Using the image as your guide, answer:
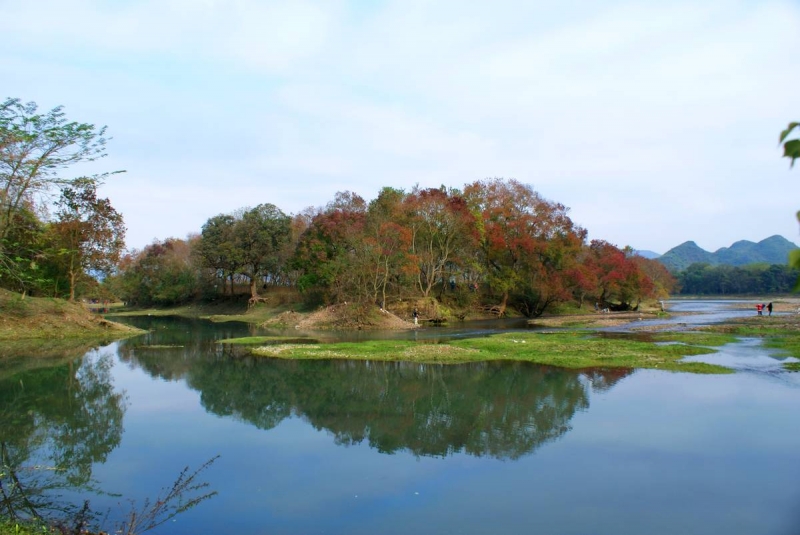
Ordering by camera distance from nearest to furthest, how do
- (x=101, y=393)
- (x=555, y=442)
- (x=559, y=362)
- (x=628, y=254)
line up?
(x=555, y=442)
(x=101, y=393)
(x=559, y=362)
(x=628, y=254)

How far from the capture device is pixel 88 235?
44.5 metres

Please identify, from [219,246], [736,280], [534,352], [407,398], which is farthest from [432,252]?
[736,280]

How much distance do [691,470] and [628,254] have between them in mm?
85562

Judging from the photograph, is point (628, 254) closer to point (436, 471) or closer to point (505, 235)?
point (505, 235)

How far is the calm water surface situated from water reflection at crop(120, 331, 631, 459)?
0.10 m

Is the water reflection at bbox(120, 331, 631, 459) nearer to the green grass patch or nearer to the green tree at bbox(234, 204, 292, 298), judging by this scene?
the green grass patch

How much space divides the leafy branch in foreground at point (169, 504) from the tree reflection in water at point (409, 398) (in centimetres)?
455

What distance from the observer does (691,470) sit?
1150 cm

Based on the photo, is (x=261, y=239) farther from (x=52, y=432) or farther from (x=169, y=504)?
(x=169, y=504)

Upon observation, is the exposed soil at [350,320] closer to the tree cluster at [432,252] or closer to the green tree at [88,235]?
the tree cluster at [432,252]

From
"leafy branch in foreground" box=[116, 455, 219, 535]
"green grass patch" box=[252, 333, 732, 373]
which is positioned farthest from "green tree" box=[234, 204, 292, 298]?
"leafy branch in foreground" box=[116, 455, 219, 535]

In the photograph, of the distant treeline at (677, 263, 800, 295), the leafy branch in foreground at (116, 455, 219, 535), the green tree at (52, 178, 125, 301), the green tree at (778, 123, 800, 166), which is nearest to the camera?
the green tree at (778, 123, 800, 166)

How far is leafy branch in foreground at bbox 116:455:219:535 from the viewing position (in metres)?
9.25

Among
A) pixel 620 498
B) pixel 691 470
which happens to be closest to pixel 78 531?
pixel 620 498
